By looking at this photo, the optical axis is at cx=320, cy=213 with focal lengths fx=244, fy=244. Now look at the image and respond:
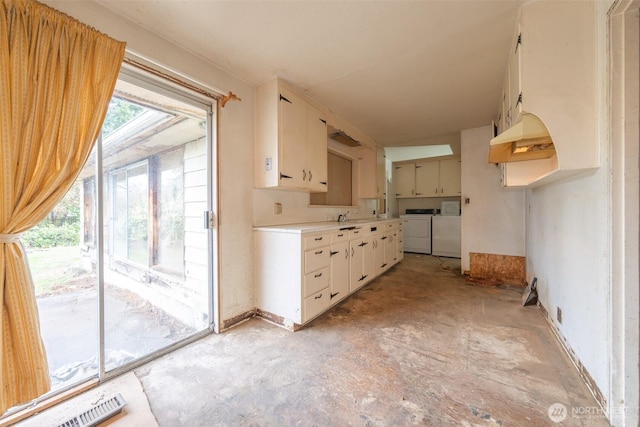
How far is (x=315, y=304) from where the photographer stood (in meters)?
2.38

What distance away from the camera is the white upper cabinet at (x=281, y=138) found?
7.94ft

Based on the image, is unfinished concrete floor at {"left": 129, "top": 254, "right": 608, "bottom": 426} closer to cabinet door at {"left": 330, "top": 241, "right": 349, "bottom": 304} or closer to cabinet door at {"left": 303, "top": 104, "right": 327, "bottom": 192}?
cabinet door at {"left": 330, "top": 241, "right": 349, "bottom": 304}

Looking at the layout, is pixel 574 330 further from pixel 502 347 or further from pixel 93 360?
pixel 93 360

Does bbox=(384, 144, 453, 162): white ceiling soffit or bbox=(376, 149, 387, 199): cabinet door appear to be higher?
bbox=(384, 144, 453, 162): white ceiling soffit

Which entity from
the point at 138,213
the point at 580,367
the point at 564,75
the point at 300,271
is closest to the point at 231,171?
the point at 138,213


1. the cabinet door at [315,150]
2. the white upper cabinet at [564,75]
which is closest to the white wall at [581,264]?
the white upper cabinet at [564,75]

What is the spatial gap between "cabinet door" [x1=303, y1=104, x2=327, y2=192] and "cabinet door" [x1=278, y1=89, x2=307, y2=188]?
0.08 m

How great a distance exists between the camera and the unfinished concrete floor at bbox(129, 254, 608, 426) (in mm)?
1317

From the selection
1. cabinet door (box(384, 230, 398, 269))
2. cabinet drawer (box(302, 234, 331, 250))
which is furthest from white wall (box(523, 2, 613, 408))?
cabinet door (box(384, 230, 398, 269))

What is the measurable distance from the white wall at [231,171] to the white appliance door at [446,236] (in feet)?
15.1

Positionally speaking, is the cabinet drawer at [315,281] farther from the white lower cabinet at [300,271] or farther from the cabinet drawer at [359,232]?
the cabinet drawer at [359,232]

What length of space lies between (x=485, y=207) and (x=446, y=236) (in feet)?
5.80

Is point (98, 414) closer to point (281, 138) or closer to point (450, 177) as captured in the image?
point (281, 138)

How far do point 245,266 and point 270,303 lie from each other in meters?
0.44
